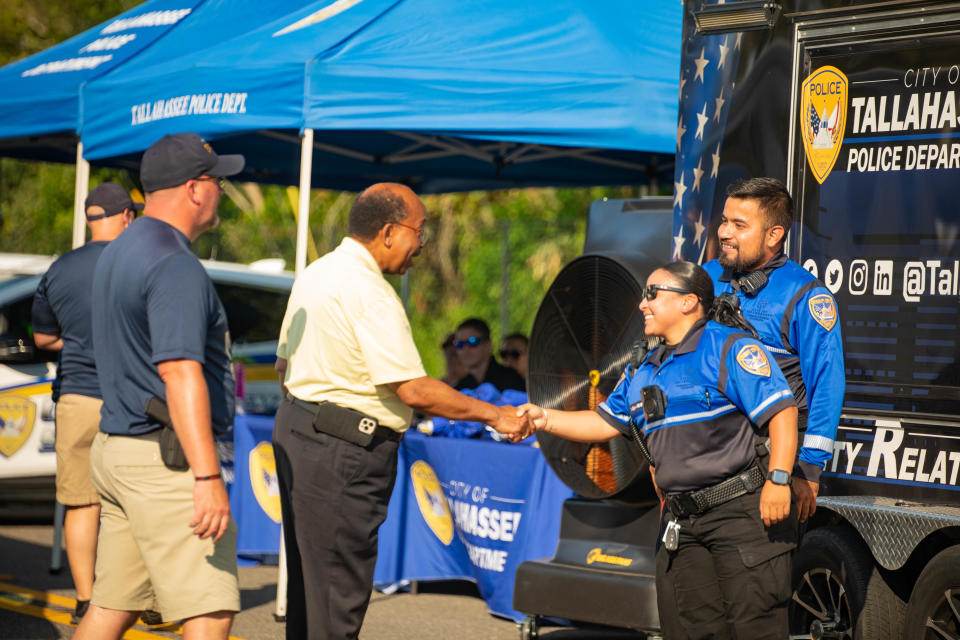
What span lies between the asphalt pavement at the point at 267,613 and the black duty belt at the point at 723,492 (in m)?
2.52

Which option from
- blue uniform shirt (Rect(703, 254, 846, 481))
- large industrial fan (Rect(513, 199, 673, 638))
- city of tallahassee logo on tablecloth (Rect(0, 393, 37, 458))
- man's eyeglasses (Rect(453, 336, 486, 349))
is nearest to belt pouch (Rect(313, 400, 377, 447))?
blue uniform shirt (Rect(703, 254, 846, 481))

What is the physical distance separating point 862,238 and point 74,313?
3840 millimetres

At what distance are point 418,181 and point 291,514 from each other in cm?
791

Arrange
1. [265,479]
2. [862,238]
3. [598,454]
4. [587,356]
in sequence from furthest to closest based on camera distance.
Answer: [265,479] → [587,356] → [598,454] → [862,238]

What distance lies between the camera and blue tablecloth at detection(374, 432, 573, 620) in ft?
21.2

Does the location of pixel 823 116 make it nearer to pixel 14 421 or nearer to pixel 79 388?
pixel 79 388

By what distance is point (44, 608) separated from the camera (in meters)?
6.74

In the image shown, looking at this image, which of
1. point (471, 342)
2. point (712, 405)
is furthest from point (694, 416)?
point (471, 342)

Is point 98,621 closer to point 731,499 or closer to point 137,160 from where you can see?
point 731,499

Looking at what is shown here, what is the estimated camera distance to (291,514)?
4.20 metres

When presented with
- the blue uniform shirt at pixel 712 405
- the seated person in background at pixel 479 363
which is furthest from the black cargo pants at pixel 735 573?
the seated person in background at pixel 479 363

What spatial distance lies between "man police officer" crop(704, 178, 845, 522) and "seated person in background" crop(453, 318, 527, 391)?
4.21 meters

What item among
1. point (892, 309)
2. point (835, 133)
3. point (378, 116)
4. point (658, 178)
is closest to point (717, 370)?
point (892, 309)

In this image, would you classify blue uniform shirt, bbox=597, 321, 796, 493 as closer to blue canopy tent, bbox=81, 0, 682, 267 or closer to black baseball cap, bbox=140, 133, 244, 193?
black baseball cap, bbox=140, 133, 244, 193
